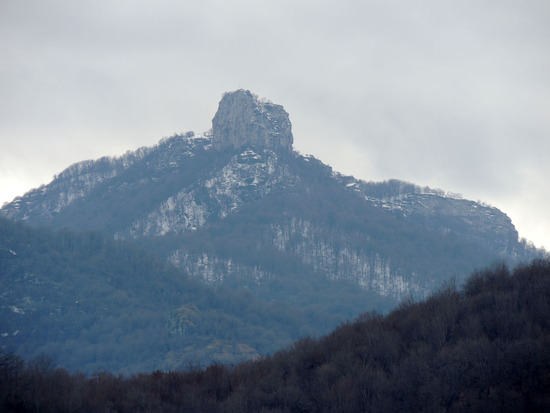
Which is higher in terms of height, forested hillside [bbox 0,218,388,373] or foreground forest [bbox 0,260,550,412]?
forested hillside [bbox 0,218,388,373]

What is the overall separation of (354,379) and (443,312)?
33.2ft

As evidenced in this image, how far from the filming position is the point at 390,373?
45.1 metres

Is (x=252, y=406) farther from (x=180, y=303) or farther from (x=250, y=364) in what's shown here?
(x=180, y=303)

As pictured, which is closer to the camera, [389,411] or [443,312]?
[389,411]

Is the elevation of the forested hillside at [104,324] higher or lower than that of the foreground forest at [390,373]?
higher

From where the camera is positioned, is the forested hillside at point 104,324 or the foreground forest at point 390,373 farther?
the forested hillside at point 104,324

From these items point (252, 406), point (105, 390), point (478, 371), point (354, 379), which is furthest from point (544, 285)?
point (105, 390)

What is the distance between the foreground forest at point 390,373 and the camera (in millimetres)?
38356

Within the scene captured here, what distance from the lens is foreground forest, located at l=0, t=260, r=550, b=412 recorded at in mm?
38356

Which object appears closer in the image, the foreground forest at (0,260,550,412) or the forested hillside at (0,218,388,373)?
the foreground forest at (0,260,550,412)

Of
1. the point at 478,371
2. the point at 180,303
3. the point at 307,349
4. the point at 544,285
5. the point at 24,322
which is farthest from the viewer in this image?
the point at 180,303

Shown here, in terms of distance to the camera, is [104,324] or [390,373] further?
[104,324]

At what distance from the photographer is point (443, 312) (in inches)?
1998

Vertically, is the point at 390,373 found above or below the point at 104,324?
below
